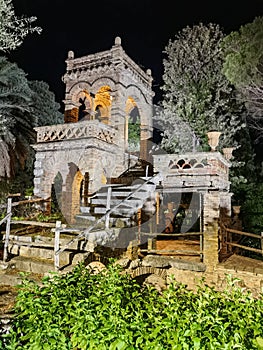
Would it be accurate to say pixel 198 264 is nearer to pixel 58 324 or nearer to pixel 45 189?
pixel 58 324

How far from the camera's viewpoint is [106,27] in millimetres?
25984

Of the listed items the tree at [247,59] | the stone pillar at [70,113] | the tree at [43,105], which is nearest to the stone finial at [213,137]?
the tree at [247,59]

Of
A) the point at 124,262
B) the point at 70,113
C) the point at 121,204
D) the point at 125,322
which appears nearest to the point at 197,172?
the point at 121,204

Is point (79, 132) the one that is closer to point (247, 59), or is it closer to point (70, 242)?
point (70, 242)

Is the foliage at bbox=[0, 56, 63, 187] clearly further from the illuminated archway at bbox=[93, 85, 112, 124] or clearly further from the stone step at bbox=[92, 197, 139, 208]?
the stone step at bbox=[92, 197, 139, 208]

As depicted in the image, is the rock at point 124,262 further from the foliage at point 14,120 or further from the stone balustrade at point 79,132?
the foliage at point 14,120

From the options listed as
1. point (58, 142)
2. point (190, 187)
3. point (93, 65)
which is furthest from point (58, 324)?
point (93, 65)

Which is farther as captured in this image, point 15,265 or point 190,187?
point 190,187

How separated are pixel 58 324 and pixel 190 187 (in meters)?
Answer: 7.05

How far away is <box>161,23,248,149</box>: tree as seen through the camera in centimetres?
1473

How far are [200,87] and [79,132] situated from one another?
715 cm

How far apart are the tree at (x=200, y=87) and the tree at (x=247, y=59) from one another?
6.24 feet

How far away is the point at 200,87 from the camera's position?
15.1 meters

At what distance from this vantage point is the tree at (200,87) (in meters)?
14.7
